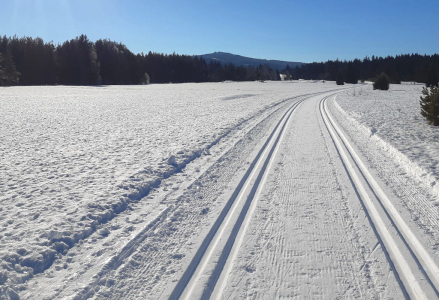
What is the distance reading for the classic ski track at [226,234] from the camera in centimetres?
313

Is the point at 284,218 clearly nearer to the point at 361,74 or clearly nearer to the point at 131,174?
the point at 131,174

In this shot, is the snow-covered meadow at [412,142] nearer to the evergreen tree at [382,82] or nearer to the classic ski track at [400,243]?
the classic ski track at [400,243]

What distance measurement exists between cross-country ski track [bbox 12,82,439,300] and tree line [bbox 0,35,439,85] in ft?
232

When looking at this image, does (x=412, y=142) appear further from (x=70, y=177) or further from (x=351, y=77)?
(x=351, y=77)

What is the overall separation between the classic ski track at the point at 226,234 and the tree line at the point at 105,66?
2763 inches

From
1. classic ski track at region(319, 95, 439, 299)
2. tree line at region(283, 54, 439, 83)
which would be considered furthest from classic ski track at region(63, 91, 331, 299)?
tree line at region(283, 54, 439, 83)

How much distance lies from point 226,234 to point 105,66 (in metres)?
88.1

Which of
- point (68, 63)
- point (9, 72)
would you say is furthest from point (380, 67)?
point (9, 72)

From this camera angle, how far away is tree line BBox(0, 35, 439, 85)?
6881cm

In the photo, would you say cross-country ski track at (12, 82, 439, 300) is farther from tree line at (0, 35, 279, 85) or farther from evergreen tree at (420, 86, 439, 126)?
tree line at (0, 35, 279, 85)

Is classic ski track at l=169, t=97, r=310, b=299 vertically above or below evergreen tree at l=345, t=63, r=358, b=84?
below

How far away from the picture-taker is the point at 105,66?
83.1 metres

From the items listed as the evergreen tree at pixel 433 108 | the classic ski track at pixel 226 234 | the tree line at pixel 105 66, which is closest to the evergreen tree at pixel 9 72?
the tree line at pixel 105 66

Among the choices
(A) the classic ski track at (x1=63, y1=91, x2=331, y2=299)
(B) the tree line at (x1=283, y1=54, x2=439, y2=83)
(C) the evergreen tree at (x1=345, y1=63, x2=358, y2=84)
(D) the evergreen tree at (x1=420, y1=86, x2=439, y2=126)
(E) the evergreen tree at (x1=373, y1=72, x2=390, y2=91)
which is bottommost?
(A) the classic ski track at (x1=63, y1=91, x2=331, y2=299)
